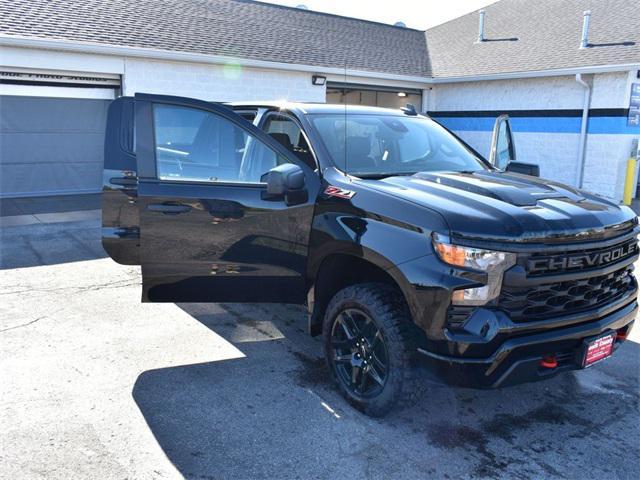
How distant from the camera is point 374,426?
338 cm

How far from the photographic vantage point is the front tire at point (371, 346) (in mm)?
3199

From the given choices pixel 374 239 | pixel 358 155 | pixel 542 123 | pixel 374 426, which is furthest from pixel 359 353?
pixel 542 123

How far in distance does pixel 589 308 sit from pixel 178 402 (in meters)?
2.59

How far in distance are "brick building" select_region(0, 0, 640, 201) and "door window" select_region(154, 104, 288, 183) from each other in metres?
6.08

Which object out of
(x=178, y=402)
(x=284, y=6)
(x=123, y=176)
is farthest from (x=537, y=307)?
(x=284, y=6)

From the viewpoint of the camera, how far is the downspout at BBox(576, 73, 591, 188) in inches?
541

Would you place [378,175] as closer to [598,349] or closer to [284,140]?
[284,140]

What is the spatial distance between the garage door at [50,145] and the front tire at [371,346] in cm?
1084

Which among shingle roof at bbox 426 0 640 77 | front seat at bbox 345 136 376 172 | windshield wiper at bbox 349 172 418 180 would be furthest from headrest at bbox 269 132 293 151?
shingle roof at bbox 426 0 640 77

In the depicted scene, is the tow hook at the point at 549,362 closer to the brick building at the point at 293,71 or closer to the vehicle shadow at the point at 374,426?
the vehicle shadow at the point at 374,426

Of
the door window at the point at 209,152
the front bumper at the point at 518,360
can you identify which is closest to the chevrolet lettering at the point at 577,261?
the front bumper at the point at 518,360

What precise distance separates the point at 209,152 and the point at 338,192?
1.16 meters

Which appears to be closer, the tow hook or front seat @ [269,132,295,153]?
the tow hook

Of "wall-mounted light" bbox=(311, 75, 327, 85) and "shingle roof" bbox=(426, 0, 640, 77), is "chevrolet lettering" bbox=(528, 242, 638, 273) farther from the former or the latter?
"wall-mounted light" bbox=(311, 75, 327, 85)
